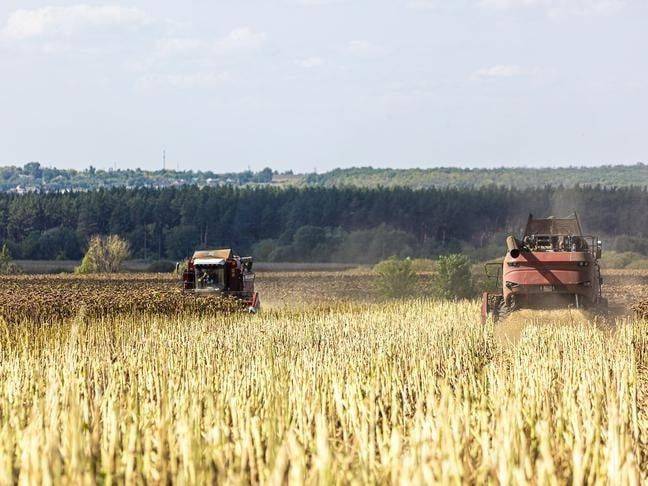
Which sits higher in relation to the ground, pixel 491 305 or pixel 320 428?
pixel 320 428

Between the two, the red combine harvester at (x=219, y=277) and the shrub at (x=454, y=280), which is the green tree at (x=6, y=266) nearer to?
the shrub at (x=454, y=280)

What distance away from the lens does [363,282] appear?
54938 millimetres

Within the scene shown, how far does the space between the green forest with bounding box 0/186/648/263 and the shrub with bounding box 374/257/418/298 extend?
58875mm

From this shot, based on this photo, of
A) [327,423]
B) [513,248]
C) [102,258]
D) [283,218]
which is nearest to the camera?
[327,423]

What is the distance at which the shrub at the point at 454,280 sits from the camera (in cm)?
4009

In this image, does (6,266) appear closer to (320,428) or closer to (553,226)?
(553,226)

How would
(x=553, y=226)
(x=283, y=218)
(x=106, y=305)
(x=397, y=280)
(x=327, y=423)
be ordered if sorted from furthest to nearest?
(x=283, y=218) < (x=397, y=280) < (x=106, y=305) < (x=553, y=226) < (x=327, y=423)

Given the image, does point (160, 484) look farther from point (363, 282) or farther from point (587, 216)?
point (587, 216)

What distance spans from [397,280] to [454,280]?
3.27 m

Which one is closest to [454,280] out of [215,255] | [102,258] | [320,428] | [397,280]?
[397,280]

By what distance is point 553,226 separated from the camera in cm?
2133

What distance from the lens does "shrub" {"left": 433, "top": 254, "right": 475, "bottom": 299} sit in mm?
40094

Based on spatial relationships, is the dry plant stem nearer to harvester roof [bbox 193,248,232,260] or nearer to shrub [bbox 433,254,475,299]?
harvester roof [bbox 193,248,232,260]

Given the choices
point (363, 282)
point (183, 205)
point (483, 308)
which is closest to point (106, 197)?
point (183, 205)
